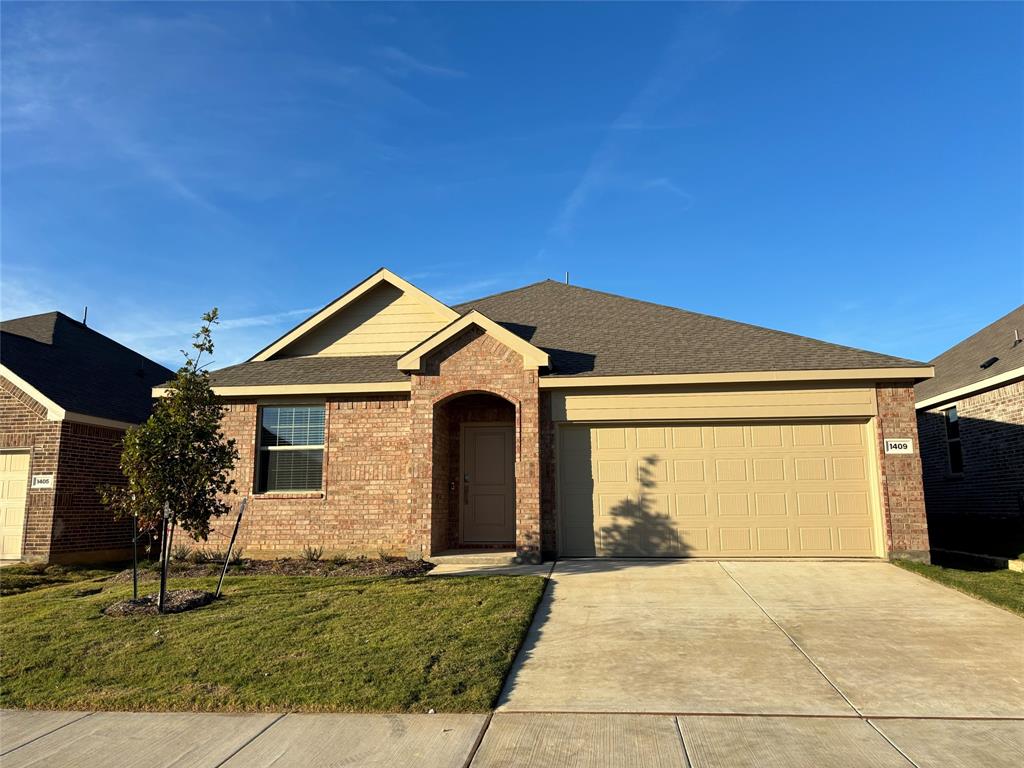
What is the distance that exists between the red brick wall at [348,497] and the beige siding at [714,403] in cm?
317

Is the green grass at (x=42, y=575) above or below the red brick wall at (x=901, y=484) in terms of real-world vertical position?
below

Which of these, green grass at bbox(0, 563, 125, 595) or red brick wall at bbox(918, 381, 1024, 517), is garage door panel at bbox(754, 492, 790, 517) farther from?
green grass at bbox(0, 563, 125, 595)

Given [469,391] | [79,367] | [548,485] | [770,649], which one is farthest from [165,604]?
[79,367]

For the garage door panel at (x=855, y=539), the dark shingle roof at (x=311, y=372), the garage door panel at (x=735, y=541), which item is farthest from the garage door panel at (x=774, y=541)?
the dark shingle roof at (x=311, y=372)

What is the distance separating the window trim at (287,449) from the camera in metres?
13.0

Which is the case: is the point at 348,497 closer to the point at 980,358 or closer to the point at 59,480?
the point at 59,480

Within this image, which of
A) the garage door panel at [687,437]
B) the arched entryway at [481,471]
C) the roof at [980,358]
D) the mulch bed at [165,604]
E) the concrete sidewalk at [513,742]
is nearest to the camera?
the concrete sidewalk at [513,742]

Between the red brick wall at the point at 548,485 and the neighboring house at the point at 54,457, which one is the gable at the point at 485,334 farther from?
the neighboring house at the point at 54,457

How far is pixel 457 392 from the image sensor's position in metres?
12.2

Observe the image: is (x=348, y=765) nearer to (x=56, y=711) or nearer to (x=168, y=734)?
(x=168, y=734)

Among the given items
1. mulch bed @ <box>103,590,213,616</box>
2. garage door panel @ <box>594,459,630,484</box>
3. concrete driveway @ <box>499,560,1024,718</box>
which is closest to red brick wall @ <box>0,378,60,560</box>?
mulch bed @ <box>103,590,213,616</box>

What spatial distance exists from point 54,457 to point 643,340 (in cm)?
1176

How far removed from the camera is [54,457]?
13.6 m

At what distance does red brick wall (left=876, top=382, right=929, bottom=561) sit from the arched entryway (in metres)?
6.37
